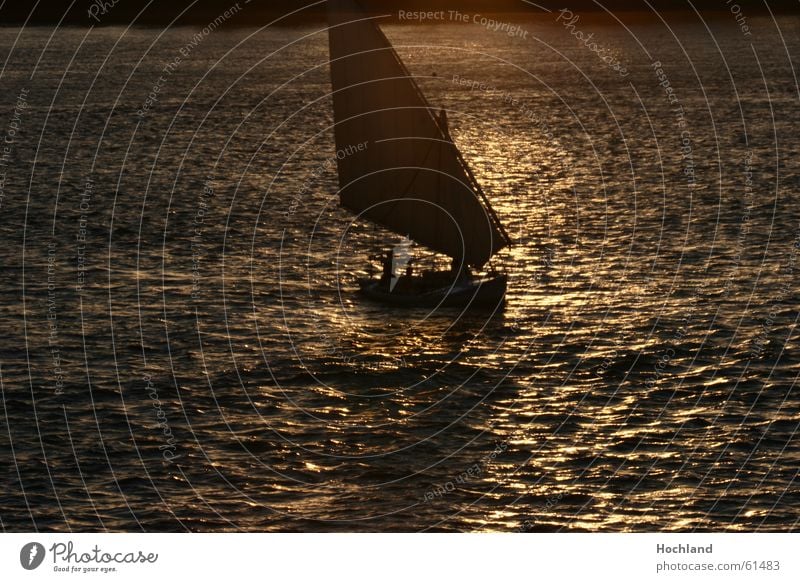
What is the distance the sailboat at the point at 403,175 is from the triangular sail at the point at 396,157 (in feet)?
0.19

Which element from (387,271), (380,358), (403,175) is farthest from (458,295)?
(380,358)

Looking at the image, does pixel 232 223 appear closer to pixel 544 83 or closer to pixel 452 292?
pixel 452 292

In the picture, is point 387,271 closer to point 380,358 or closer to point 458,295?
point 458,295

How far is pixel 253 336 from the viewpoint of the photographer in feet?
249

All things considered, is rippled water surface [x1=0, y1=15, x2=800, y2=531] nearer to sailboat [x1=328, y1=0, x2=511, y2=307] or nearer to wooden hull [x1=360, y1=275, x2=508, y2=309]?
wooden hull [x1=360, y1=275, x2=508, y2=309]

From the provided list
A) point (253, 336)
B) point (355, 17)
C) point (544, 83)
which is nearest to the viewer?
point (253, 336)

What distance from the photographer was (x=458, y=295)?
79.9 metres

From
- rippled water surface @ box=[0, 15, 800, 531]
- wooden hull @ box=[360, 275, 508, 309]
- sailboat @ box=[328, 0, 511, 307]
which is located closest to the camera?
rippled water surface @ box=[0, 15, 800, 531]

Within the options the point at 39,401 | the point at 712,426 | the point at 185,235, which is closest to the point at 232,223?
the point at 185,235

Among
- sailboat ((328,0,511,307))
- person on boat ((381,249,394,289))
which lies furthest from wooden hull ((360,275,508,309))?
person on boat ((381,249,394,289))

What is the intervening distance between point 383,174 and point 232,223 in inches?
908

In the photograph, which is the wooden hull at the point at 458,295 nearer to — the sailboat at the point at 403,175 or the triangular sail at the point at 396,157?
the sailboat at the point at 403,175

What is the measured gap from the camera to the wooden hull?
79625 millimetres

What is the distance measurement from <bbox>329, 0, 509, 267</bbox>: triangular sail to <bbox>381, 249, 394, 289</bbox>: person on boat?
225 cm
